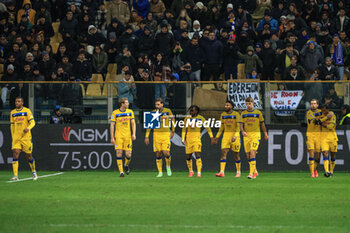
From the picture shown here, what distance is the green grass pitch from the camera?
9156 millimetres

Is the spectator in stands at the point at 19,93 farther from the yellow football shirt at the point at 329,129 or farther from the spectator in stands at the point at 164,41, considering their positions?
the yellow football shirt at the point at 329,129

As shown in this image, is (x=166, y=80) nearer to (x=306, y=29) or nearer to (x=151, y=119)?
(x=151, y=119)

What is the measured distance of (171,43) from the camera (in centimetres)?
2277

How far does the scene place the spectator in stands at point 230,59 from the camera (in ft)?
72.3

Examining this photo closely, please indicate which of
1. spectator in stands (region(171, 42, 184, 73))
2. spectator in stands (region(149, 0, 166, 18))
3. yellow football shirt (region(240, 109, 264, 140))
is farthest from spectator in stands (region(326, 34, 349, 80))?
spectator in stands (region(149, 0, 166, 18))

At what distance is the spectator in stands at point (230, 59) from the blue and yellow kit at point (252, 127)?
179 inches

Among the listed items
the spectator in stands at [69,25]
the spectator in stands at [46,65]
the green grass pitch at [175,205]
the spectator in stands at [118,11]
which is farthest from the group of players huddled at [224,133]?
the spectator in stands at [118,11]

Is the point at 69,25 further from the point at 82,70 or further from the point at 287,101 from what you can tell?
the point at 287,101

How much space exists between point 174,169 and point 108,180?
4.51 metres

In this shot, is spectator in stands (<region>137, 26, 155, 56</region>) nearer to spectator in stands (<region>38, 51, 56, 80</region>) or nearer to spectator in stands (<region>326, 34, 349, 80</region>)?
spectator in stands (<region>38, 51, 56, 80</region>)

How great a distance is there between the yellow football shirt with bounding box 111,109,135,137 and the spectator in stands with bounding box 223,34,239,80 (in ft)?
16.2

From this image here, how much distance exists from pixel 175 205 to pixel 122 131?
6864 mm

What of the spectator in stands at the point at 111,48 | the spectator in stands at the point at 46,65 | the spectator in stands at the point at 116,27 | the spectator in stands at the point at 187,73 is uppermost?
the spectator in stands at the point at 116,27

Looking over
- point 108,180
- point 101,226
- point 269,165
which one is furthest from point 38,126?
point 101,226
